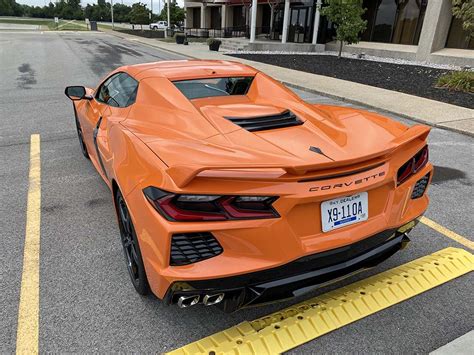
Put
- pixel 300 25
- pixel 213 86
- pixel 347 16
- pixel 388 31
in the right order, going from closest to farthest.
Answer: pixel 213 86
pixel 347 16
pixel 388 31
pixel 300 25

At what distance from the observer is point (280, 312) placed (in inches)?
97.2

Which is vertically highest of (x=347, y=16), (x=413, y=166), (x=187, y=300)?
(x=347, y=16)

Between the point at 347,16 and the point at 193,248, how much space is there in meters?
18.3

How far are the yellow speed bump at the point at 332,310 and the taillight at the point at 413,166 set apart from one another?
2.80ft

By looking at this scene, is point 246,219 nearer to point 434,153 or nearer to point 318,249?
point 318,249

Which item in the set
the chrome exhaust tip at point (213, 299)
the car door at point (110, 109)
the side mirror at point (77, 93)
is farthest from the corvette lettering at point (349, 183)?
the side mirror at point (77, 93)

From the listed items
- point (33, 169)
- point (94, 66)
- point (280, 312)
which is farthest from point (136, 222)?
point (94, 66)

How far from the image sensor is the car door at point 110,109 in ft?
9.99

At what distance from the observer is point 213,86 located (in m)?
3.23

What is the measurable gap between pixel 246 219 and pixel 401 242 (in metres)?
1.23

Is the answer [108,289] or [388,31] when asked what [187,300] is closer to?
[108,289]

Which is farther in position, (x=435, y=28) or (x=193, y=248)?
(x=435, y=28)

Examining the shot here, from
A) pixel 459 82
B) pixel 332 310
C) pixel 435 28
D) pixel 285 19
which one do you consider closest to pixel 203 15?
pixel 285 19

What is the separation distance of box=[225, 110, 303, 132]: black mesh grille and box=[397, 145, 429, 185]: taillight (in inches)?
29.1
